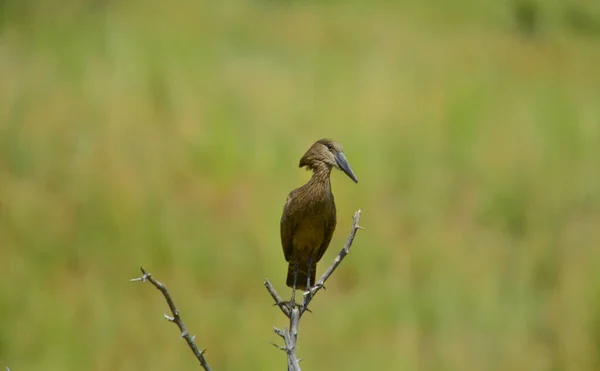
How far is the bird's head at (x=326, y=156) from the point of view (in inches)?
106

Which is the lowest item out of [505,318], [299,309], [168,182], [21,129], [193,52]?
[299,309]

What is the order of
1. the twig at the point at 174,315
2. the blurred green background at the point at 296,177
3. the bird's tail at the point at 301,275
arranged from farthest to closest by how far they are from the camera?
the blurred green background at the point at 296,177 < the bird's tail at the point at 301,275 < the twig at the point at 174,315

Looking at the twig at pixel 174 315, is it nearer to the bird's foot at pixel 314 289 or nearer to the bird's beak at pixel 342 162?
the bird's foot at pixel 314 289

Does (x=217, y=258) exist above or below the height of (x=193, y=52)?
below

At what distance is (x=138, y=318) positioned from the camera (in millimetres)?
4465

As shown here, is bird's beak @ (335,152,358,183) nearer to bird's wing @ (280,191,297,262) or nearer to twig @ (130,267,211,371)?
bird's wing @ (280,191,297,262)

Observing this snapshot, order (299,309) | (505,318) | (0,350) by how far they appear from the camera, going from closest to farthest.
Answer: (299,309) → (0,350) → (505,318)

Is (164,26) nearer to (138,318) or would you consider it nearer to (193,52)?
(193,52)

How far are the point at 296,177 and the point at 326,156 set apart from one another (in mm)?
2070

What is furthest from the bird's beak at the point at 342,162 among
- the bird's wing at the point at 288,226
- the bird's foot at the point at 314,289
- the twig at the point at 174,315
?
the twig at the point at 174,315

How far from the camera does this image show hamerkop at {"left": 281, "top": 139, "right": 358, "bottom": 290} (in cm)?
269

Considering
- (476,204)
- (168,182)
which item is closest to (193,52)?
(168,182)

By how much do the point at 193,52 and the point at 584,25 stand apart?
2.65 metres

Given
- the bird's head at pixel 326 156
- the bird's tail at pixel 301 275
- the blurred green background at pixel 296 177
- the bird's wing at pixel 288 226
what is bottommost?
the bird's tail at pixel 301 275
